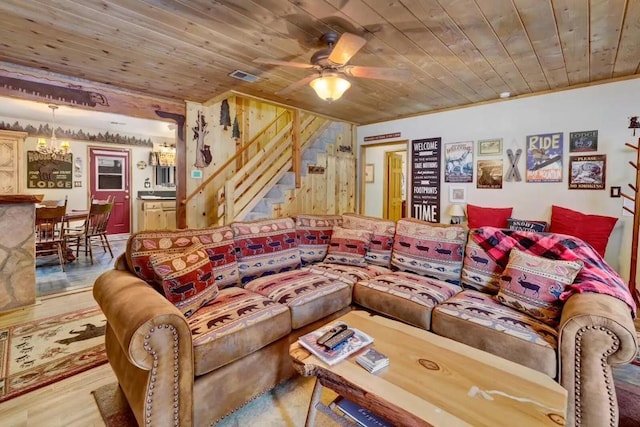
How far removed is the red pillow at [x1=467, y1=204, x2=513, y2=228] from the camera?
3895 mm

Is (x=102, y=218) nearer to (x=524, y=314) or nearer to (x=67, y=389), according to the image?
(x=67, y=389)

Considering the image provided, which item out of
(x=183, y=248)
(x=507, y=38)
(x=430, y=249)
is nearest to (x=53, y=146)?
(x=183, y=248)

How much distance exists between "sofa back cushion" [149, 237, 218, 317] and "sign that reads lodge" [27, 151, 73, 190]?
6.13 metres

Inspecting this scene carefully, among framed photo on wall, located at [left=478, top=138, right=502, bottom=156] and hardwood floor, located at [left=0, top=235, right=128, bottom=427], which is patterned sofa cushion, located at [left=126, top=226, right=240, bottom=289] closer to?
hardwood floor, located at [left=0, top=235, right=128, bottom=427]

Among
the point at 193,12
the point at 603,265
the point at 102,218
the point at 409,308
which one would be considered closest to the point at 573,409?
the point at 409,308

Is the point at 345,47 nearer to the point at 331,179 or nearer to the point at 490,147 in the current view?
the point at 490,147

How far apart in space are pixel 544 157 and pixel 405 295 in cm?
286

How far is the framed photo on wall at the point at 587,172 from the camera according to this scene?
10.9 feet

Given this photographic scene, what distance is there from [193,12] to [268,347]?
2188mm

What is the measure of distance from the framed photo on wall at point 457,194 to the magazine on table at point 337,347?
3431mm

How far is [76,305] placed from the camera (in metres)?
3.14

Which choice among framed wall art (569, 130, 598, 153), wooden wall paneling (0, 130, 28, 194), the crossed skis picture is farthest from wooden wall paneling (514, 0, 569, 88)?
wooden wall paneling (0, 130, 28, 194)

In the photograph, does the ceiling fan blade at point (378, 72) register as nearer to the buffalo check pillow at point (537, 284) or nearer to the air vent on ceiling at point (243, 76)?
the air vent on ceiling at point (243, 76)

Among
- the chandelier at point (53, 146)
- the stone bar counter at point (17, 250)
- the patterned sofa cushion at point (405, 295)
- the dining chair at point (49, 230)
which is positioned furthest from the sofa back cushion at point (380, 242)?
the chandelier at point (53, 146)
